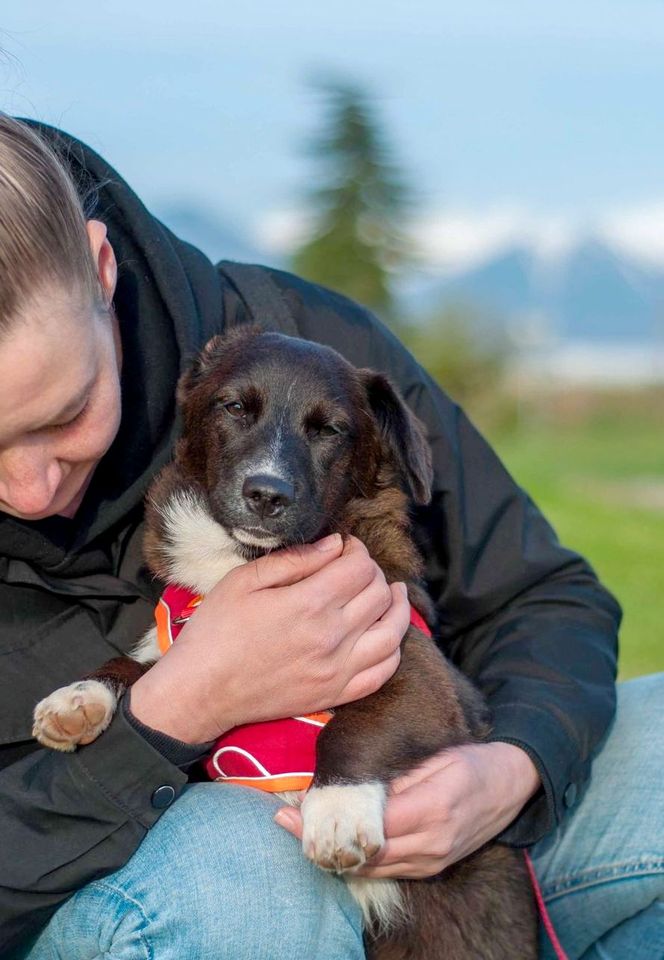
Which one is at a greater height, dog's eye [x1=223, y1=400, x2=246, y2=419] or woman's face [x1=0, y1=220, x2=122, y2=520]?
woman's face [x1=0, y1=220, x2=122, y2=520]

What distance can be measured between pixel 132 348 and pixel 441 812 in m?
1.35

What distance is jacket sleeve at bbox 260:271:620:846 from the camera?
9.87 ft

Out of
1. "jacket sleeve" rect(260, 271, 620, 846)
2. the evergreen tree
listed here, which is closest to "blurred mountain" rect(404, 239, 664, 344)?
the evergreen tree

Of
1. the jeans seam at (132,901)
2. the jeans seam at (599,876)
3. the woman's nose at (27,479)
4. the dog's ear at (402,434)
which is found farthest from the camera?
the jeans seam at (599,876)

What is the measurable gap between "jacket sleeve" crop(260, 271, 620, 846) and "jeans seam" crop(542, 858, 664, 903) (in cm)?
19

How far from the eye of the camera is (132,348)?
118 inches

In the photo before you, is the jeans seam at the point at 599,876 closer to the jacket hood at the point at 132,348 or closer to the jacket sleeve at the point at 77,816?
the jacket sleeve at the point at 77,816


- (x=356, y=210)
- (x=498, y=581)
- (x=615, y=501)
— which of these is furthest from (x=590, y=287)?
(x=498, y=581)

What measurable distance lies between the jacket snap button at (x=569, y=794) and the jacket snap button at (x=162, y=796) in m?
0.99

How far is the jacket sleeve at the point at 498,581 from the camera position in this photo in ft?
9.87

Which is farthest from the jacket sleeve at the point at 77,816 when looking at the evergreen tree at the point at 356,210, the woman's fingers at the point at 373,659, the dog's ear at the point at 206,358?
the evergreen tree at the point at 356,210

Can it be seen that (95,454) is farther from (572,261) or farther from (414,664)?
(572,261)

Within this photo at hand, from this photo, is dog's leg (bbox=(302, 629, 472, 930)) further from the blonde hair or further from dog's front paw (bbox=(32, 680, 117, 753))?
the blonde hair

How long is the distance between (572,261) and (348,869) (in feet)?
485
